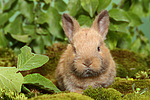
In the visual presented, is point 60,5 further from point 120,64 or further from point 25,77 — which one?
point 25,77

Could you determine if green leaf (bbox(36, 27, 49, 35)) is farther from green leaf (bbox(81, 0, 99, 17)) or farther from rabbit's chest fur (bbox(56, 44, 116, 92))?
rabbit's chest fur (bbox(56, 44, 116, 92))

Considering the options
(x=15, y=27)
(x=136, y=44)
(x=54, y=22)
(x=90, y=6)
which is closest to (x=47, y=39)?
(x=54, y=22)

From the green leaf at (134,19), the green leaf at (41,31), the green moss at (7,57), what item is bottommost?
the green moss at (7,57)

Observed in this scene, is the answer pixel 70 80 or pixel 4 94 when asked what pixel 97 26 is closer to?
pixel 70 80

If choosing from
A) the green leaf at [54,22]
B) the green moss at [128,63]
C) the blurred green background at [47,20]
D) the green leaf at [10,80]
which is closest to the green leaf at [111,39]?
the blurred green background at [47,20]

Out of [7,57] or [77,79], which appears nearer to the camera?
[77,79]

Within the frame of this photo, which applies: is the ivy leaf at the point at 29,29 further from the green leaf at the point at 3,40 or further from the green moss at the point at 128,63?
the green moss at the point at 128,63
